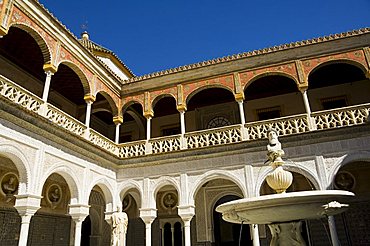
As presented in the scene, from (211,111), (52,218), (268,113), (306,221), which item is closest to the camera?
(306,221)

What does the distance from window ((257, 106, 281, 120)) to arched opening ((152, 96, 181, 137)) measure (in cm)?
325

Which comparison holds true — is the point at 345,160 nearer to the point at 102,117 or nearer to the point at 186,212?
the point at 186,212

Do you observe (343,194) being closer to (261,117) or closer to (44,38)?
(44,38)

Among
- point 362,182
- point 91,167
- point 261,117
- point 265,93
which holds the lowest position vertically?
point 362,182

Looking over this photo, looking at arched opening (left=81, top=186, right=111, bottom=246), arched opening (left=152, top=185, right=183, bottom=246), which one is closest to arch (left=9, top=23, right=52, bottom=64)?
arched opening (left=81, top=186, right=111, bottom=246)

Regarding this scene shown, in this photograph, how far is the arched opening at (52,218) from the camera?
9.52 meters

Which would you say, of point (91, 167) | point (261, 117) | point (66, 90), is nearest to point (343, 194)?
point (91, 167)

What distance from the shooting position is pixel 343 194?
3459mm

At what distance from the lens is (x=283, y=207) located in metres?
3.56

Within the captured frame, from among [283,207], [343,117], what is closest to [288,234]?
[283,207]

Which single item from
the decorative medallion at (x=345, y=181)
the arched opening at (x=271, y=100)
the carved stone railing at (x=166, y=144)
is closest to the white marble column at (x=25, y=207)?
the carved stone railing at (x=166, y=144)

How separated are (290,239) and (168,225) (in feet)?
26.7

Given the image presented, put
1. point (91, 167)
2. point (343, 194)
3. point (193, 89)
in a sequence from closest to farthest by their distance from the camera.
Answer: point (343, 194)
point (91, 167)
point (193, 89)

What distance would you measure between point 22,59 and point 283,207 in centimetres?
891
